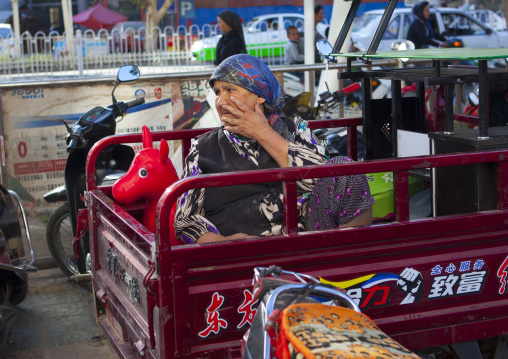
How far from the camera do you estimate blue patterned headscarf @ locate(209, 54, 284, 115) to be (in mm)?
A: 2840

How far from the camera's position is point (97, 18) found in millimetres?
22750

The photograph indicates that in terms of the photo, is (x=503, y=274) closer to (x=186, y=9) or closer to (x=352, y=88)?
(x=352, y=88)

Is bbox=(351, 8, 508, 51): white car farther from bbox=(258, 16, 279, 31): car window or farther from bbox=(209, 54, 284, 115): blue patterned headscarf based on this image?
bbox=(209, 54, 284, 115): blue patterned headscarf

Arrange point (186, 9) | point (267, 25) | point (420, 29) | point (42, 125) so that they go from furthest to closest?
point (186, 9) → point (267, 25) → point (420, 29) → point (42, 125)

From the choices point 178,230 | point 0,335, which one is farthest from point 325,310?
point 0,335

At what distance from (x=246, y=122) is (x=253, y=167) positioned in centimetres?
22

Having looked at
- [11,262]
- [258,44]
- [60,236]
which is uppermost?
[258,44]

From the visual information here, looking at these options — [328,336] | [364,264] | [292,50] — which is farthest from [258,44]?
[328,336]

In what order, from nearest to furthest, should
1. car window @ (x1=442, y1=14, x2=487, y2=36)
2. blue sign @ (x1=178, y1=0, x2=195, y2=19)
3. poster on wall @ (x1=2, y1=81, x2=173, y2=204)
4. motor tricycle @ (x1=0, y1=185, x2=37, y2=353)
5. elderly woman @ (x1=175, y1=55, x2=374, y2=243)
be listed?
elderly woman @ (x1=175, y1=55, x2=374, y2=243) → motor tricycle @ (x1=0, y1=185, x2=37, y2=353) → poster on wall @ (x1=2, y1=81, x2=173, y2=204) → car window @ (x1=442, y1=14, x2=487, y2=36) → blue sign @ (x1=178, y1=0, x2=195, y2=19)

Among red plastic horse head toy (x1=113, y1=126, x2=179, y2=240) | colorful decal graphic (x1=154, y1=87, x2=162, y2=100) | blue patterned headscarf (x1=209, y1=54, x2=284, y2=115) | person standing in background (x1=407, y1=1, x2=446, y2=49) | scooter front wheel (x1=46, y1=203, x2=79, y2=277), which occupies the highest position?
person standing in background (x1=407, y1=1, x2=446, y2=49)

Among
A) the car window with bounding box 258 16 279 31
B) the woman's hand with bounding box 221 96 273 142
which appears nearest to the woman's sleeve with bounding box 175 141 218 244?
the woman's hand with bounding box 221 96 273 142

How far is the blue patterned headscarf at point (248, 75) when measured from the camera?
284 cm

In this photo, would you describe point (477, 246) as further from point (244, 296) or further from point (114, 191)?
point (114, 191)

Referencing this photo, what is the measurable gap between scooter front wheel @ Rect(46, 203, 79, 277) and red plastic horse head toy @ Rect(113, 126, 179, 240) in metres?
1.92
